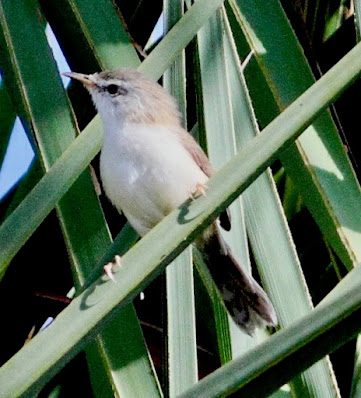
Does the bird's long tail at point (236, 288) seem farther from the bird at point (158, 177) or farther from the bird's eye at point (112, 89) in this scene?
the bird's eye at point (112, 89)

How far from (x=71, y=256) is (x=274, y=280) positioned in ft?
1.17

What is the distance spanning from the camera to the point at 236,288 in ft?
6.84

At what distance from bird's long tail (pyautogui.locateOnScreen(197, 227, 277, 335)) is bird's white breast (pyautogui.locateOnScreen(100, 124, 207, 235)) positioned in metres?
0.18

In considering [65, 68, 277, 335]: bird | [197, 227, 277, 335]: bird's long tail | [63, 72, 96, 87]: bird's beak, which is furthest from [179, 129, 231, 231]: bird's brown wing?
[63, 72, 96, 87]: bird's beak

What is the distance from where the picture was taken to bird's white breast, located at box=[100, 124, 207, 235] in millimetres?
2117

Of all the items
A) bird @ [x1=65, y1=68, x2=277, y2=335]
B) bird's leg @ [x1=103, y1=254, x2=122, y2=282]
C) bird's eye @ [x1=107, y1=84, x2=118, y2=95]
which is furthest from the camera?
bird's eye @ [x1=107, y1=84, x2=118, y2=95]

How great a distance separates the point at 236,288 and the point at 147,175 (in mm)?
351

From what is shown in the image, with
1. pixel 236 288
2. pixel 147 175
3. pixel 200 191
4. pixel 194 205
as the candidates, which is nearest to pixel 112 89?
pixel 147 175

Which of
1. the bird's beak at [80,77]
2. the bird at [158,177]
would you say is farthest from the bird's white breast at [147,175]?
the bird's beak at [80,77]

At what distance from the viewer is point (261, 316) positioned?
192 cm

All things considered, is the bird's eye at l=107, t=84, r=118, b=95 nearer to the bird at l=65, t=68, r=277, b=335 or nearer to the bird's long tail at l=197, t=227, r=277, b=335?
the bird at l=65, t=68, r=277, b=335

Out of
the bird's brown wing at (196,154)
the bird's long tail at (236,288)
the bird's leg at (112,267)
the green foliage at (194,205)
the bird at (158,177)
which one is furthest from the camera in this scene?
the bird's brown wing at (196,154)

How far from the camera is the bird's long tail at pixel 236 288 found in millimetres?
1833

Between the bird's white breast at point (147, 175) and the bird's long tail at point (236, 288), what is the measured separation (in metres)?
0.18
